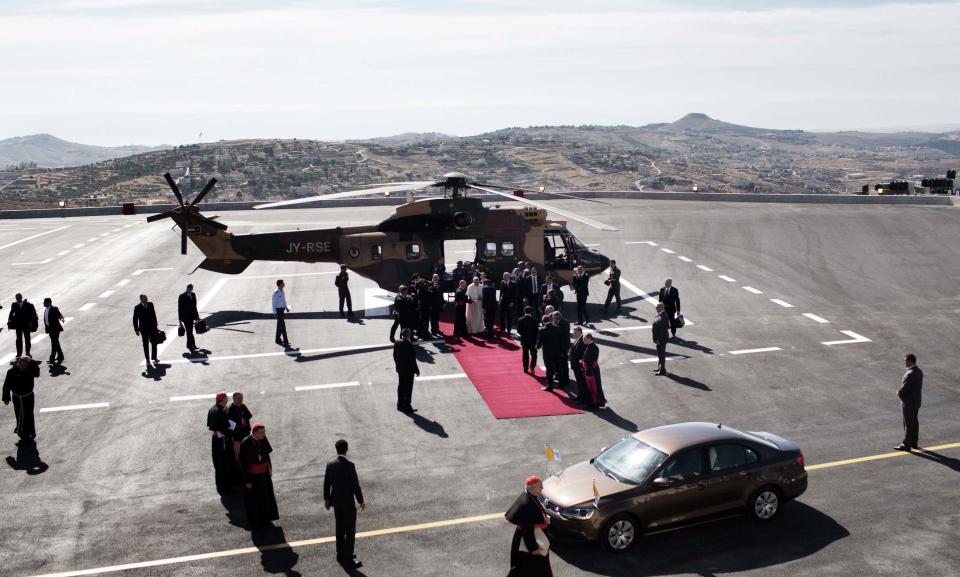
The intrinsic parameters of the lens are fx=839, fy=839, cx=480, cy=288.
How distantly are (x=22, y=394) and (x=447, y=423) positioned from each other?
7718 mm

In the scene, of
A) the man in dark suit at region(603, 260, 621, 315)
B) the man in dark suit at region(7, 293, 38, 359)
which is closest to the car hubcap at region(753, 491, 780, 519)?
the man in dark suit at region(603, 260, 621, 315)

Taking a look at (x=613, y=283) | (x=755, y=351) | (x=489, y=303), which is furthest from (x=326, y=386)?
(x=755, y=351)

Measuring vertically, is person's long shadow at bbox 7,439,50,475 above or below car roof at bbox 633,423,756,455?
below

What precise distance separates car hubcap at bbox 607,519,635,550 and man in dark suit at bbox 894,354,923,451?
251 inches

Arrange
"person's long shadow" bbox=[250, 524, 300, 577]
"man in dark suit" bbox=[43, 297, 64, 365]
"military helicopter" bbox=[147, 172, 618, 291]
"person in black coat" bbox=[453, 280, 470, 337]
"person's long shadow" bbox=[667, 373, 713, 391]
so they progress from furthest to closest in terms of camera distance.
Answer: "military helicopter" bbox=[147, 172, 618, 291]
"person in black coat" bbox=[453, 280, 470, 337]
"man in dark suit" bbox=[43, 297, 64, 365]
"person's long shadow" bbox=[667, 373, 713, 391]
"person's long shadow" bbox=[250, 524, 300, 577]

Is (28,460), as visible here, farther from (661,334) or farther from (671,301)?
(671,301)

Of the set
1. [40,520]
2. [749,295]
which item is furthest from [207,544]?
[749,295]

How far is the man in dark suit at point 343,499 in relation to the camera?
10.9m

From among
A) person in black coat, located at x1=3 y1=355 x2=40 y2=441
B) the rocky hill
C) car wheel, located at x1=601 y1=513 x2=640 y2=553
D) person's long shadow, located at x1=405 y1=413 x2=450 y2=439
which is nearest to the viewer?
car wheel, located at x1=601 y1=513 x2=640 y2=553

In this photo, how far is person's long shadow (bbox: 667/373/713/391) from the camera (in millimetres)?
18234

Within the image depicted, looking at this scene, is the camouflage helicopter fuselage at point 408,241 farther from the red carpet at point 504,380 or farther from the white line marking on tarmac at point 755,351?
the white line marking on tarmac at point 755,351

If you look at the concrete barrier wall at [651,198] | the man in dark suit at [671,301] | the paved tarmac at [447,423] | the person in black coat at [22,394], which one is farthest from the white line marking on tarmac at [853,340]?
the concrete barrier wall at [651,198]

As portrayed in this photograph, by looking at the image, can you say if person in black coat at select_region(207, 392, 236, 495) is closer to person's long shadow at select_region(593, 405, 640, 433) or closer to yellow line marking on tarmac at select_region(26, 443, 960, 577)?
yellow line marking on tarmac at select_region(26, 443, 960, 577)

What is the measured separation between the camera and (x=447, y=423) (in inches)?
637
